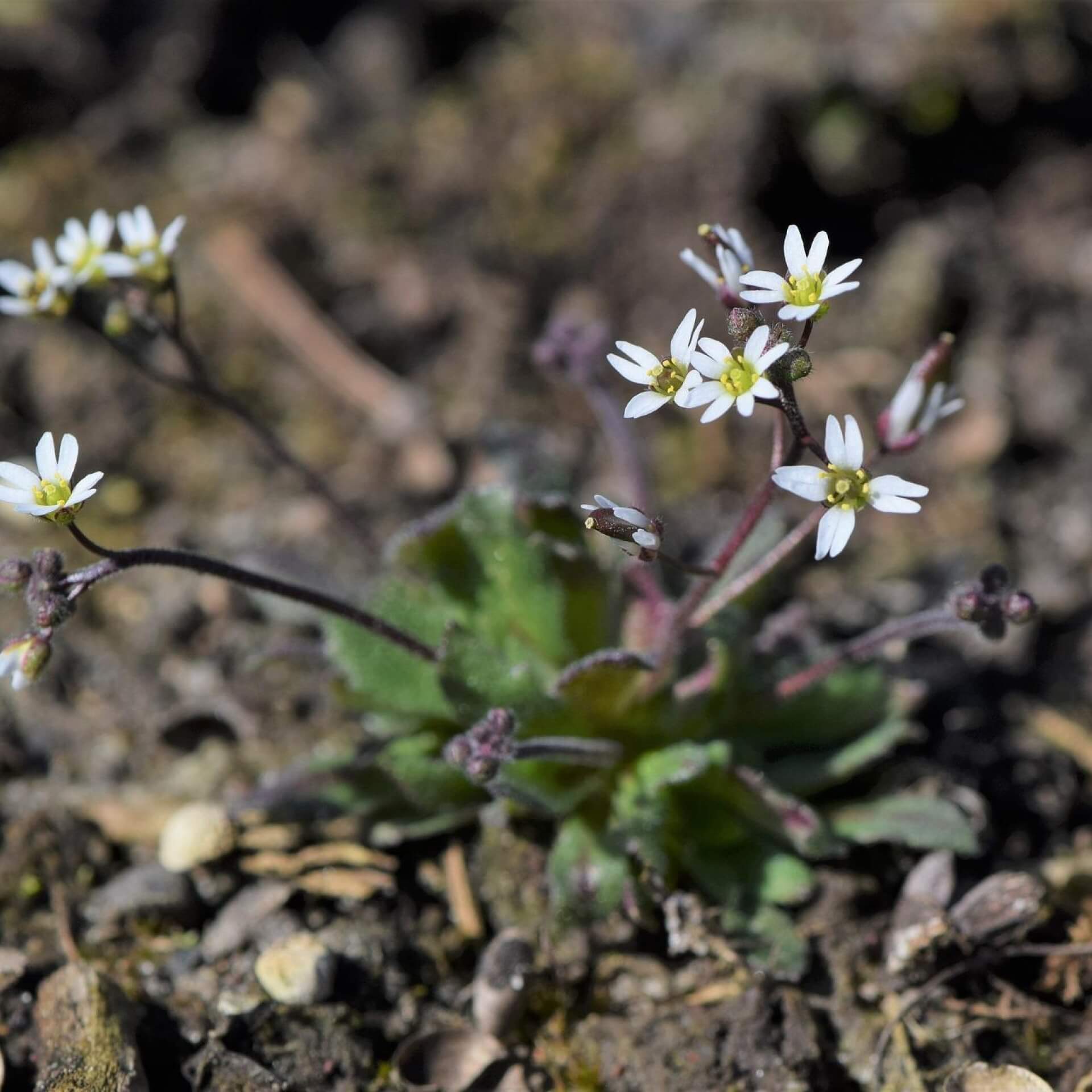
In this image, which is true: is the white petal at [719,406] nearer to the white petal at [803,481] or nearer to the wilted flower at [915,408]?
the white petal at [803,481]

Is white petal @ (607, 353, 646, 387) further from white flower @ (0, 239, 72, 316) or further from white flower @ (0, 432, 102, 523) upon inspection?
white flower @ (0, 239, 72, 316)

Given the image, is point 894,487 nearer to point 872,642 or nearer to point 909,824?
point 872,642

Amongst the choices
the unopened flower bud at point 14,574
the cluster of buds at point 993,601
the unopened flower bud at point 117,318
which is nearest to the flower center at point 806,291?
the cluster of buds at point 993,601

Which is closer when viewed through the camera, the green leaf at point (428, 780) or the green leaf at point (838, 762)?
the green leaf at point (428, 780)

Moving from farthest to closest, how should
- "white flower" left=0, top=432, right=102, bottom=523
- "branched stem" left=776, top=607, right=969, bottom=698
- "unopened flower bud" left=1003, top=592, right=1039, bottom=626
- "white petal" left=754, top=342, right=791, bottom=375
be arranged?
"branched stem" left=776, top=607, right=969, bottom=698 < "unopened flower bud" left=1003, top=592, right=1039, bottom=626 < "white flower" left=0, top=432, right=102, bottom=523 < "white petal" left=754, top=342, right=791, bottom=375

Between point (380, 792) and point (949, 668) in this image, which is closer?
point (380, 792)

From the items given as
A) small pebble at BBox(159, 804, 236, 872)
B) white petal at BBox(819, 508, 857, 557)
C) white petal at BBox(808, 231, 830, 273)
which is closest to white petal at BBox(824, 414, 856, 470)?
white petal at BBox(819, 508, 857, 557)

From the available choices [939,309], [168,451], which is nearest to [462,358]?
[168,451]

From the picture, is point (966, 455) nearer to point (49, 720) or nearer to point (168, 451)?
point (168, 451)
